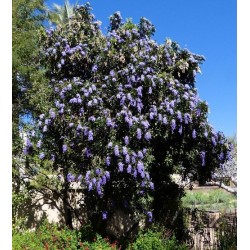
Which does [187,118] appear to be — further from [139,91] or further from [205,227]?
[205,227]

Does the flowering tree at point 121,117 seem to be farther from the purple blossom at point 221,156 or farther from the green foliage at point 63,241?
the green foliage at point 63,241

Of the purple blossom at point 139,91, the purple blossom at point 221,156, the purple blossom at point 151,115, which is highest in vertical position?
the purple blossom at point 139,91

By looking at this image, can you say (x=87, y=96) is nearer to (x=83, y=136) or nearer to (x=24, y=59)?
(x=83, y=136)

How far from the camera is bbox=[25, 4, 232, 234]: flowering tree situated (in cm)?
595

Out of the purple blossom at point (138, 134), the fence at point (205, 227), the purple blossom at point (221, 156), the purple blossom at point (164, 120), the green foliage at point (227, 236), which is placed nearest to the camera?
the green foliage at point (227, 236)

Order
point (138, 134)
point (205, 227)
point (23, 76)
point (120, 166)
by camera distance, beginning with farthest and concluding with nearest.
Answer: point (23, 76), point (205, 227), point (138, 134), point (120, 166)

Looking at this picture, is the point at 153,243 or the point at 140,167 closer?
the point at 153,243

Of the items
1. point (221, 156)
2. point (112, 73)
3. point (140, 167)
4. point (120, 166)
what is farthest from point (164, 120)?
point (221, 156)

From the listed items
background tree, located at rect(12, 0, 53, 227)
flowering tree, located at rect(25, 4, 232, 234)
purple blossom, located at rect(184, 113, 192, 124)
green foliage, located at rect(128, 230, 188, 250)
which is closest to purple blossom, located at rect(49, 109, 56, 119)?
flowering tree, located at rect(25, 4, 232, 234)

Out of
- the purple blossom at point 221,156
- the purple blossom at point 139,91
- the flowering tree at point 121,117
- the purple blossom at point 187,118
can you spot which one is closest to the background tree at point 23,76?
the flowering tree at point 121,117

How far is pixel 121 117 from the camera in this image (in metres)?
5.91

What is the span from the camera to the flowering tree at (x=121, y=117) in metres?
5.95

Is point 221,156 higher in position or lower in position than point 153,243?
higher
